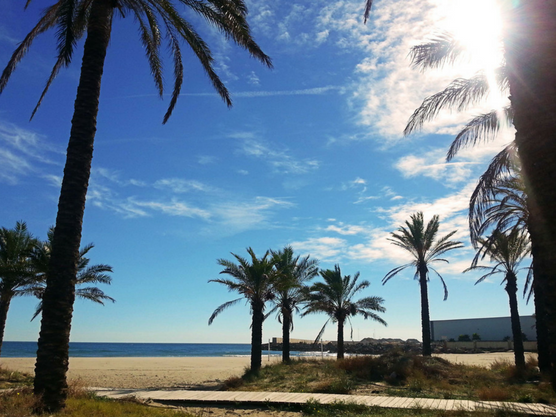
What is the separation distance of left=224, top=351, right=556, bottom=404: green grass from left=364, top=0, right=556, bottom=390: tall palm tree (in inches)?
324

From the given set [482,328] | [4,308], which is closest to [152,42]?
[4,308]

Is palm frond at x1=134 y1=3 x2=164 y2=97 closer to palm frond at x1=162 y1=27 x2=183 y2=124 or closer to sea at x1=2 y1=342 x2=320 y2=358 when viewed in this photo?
palm frond at x1=162 y1=27 x2=183 y2=124

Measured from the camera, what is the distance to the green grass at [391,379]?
14177 mm

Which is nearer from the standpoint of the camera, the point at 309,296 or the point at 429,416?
the point at 429,416

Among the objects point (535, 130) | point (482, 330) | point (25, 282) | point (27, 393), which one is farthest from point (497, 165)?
point (482, 330)

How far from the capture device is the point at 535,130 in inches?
251

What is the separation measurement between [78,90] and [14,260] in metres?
14.8

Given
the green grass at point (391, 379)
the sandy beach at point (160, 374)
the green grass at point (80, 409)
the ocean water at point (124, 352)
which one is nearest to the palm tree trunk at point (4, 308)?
the sandy beach at point (160, 374)

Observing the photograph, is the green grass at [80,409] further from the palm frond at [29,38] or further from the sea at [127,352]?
the sea at [127,352]

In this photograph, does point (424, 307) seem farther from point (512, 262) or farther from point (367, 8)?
point (367, 8)

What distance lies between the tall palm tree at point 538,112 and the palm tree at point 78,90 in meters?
6.38

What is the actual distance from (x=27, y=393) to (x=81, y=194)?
4165 mm

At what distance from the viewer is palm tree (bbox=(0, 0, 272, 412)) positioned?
830 centimetres

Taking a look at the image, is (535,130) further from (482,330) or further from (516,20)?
(482,330)
